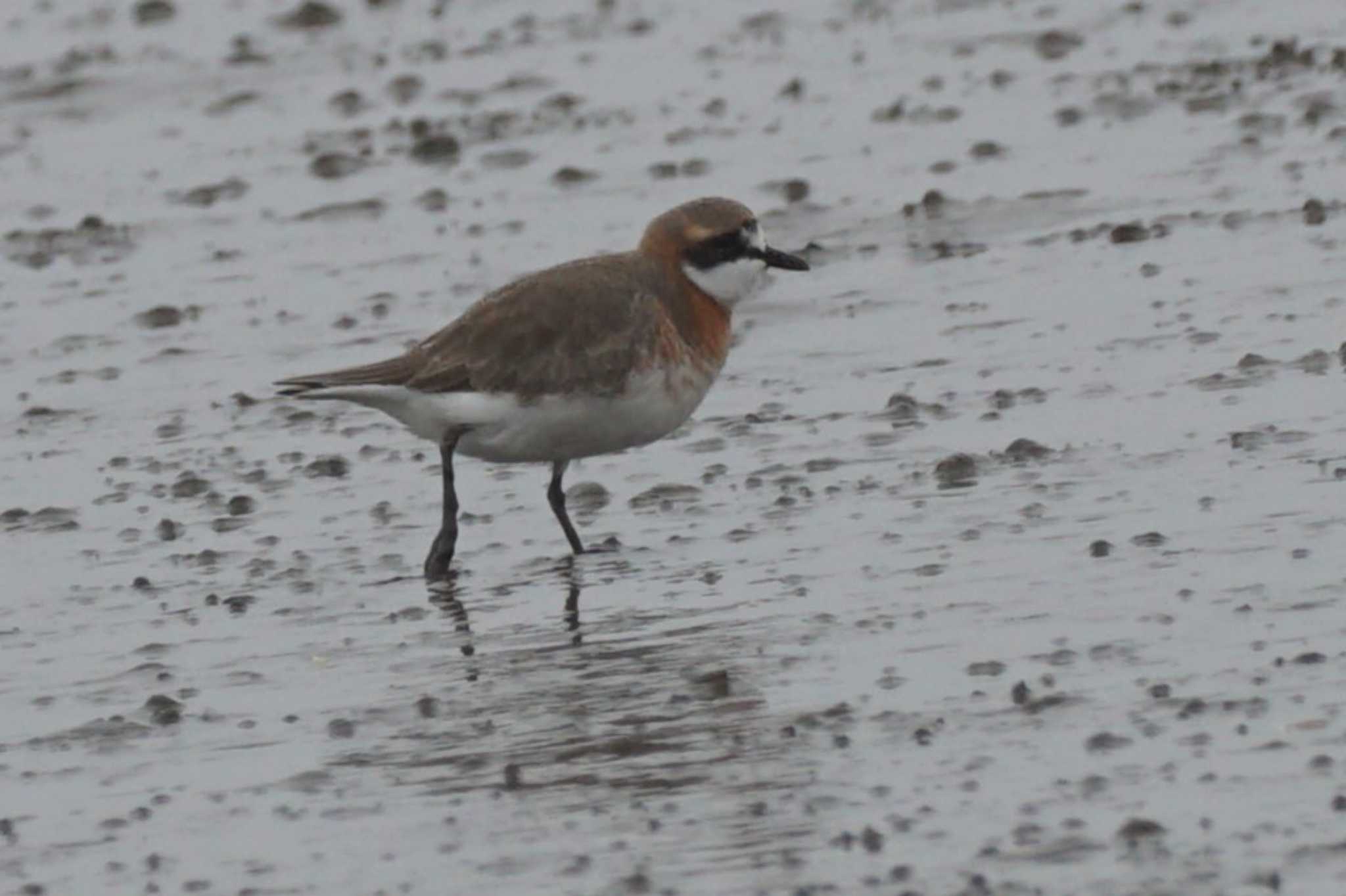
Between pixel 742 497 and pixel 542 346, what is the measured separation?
3.63 ft

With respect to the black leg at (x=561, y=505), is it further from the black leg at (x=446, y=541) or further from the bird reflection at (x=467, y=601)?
the black leg at (x=446, y=541)

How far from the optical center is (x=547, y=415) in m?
11.9

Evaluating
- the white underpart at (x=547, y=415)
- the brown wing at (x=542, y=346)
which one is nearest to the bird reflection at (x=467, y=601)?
the white underpart at (x=547, y=415)

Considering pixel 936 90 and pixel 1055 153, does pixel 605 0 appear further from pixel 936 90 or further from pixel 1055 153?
pixel 1055 153

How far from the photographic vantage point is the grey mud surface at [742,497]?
8461 mm

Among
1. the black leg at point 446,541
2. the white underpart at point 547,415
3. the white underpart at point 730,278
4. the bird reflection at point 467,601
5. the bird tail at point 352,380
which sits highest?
the white underpart at point 730,278

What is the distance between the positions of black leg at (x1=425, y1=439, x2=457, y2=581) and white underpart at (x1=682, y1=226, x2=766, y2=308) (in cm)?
132

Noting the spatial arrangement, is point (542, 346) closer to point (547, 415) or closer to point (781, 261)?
point (547, 415)

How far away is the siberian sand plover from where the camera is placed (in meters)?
11.9

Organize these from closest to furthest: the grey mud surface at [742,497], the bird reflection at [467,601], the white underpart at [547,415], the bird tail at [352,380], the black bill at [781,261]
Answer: the grey mud surface at [742,497]
the bird reflection at [467,601]
the white underpart at [547,415]
the bird tail at [352,380]
the black bill at [781,261]

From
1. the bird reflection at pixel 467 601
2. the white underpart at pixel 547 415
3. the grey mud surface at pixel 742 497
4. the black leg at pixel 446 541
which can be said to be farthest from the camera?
the white underpart at pixel 547 415

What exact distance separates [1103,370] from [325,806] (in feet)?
19.6

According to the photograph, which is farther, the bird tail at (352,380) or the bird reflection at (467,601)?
the bird tail at (352,380)

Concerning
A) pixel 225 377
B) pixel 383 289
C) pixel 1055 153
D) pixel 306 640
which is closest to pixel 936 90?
pixel 1055 153
